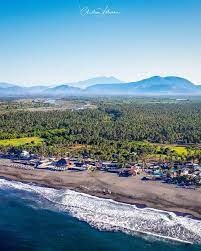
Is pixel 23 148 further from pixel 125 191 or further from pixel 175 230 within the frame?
pixel 175 230

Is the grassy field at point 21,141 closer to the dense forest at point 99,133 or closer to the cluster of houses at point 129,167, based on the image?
the dense forest at point 99,133

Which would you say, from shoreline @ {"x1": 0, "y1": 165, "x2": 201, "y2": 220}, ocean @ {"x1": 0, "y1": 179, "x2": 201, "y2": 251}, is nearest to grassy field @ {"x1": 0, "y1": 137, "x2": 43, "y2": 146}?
shoreline @ {"x1": 0, "y1": 165, "x2": 201, "y2": 220}

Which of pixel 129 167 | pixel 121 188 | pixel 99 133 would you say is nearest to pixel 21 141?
pixel 99 133

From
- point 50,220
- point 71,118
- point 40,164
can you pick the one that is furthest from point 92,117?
point 50,220

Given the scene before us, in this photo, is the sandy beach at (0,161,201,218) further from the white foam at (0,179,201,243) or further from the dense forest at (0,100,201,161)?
the dense forest at (0,100,201,161)

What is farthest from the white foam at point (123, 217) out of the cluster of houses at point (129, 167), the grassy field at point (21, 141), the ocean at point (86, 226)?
the grassy field at point (21, 141)

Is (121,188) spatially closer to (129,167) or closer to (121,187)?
(121,187)
